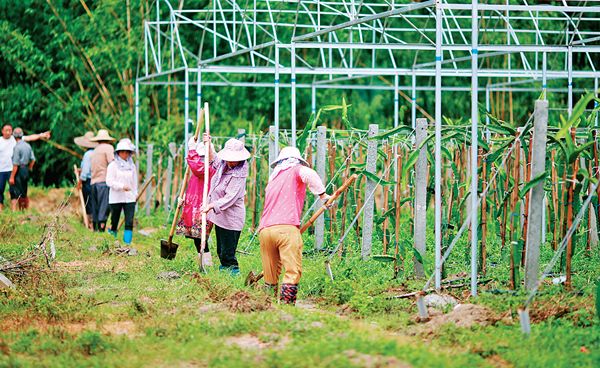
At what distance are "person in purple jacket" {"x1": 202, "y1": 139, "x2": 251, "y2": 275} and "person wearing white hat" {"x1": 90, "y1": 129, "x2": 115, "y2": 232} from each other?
584cm

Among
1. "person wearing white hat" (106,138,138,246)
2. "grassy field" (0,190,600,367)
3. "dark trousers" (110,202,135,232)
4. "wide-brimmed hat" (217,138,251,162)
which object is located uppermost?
"wide-brimmed hat" (217,138,251,162)

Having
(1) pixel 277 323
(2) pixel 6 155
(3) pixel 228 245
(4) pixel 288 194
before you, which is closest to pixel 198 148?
(3) pixel 228 245

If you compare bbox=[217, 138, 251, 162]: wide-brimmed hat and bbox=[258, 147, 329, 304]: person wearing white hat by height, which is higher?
bbox=[217, 138, 251, 162]: wide-brimmed hat

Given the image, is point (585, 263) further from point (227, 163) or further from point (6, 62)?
point (6, 62)

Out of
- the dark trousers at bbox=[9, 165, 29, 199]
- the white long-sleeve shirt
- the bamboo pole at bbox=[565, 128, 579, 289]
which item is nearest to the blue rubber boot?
the white long-sleeve shirt

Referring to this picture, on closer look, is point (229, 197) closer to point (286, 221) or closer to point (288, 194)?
point (288, 194)

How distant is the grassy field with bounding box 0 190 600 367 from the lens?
7.67m

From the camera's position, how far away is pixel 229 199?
39.7 ft

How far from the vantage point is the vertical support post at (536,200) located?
9617 mm

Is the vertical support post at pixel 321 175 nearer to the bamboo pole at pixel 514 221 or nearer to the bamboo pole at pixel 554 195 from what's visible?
the bamboo pole at pixel 554 195

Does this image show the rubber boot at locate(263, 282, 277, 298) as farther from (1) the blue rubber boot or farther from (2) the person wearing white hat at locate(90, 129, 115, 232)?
(2) the person wearing white hat at locate(90, 129, 115, 232)

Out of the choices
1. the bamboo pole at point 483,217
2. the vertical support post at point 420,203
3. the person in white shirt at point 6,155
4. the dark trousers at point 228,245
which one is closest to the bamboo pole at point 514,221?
the bamboo pole at point 483,217

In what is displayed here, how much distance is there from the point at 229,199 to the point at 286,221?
6.21ft

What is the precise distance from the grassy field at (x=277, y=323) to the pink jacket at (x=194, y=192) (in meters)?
0.73
